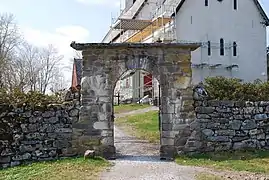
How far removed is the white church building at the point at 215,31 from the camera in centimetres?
3084

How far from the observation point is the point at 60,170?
1054 centimetres

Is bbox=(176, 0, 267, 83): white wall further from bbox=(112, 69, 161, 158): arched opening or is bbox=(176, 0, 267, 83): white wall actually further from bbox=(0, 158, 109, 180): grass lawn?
bbox=(0, 158, 109, 180): grass lawn

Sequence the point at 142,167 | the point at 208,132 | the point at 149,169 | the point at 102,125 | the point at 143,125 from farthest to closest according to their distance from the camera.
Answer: the point at 143,125
the point at 208,132
the point at 102,125
the point at 142,167
the point at 149,169

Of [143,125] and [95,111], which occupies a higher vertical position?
[95,111]

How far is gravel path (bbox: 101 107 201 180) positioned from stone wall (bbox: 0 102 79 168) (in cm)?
179

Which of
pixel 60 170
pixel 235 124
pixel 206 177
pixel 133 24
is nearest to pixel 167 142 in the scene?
pixel 235 124

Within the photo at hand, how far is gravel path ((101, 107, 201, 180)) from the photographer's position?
9838mm

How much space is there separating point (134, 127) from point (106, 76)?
26.5 ft

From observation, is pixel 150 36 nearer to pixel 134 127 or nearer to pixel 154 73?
pixel 134 127

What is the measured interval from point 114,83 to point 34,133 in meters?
2.77

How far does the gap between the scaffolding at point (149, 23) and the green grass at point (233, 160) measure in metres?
18.1

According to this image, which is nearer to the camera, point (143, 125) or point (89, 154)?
point (89, 154)

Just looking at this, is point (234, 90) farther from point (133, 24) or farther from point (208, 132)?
point (133, 24)

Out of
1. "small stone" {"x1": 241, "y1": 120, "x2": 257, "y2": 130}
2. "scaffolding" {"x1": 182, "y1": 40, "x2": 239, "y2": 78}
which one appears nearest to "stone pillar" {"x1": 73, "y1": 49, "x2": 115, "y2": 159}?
"small stone" {"x1": 241, "y1": 120, "x2": 257, "y2": 130}
